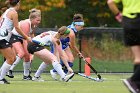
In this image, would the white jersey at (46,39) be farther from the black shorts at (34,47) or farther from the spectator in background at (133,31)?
the spectator in background at (133,31)

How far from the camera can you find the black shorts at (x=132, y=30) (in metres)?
9.09

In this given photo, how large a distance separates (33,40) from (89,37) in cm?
741

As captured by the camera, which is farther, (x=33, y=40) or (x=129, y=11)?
(x=33, y=40)

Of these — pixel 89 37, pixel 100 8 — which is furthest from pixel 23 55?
pixel 100 8

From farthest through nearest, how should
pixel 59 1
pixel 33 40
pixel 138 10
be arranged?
1. pixel 59 1
2. pixel 33 40
3. pixel 138 10

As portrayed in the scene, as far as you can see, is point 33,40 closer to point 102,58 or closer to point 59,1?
point 102,58

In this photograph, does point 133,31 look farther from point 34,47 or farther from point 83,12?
point 83,12

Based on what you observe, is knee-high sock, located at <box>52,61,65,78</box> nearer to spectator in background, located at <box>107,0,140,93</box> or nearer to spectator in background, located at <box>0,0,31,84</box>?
spectator in background, located at <box>0,0,31,84</box>

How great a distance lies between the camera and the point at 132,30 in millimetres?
9109

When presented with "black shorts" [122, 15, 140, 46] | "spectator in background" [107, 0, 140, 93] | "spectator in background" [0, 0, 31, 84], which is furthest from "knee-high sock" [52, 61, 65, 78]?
"black shorts" [122, 15, 140, 46]

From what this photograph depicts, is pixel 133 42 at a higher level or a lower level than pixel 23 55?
higher

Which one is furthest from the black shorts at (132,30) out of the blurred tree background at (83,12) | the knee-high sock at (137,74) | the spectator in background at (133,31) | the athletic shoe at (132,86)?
the blurred tree background at (83,12)

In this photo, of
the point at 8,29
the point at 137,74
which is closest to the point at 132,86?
the point at 137,74

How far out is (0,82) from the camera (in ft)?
44.5
